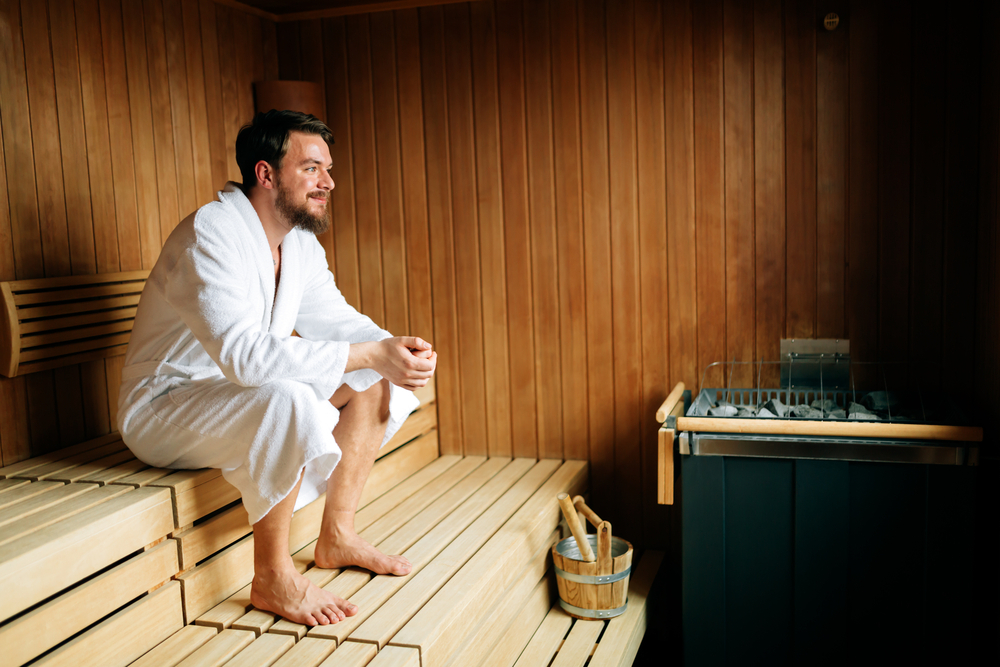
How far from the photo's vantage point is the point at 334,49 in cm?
298

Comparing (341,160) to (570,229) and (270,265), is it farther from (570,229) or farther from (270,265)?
(270,265)

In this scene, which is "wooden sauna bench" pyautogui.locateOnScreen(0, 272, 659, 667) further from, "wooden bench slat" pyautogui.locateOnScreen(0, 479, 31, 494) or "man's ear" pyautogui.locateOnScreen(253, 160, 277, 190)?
"man's ear" pyautogui.locateOnScreen(253, 160, 277, 190)

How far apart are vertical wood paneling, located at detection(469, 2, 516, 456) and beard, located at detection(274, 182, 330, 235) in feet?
2.97

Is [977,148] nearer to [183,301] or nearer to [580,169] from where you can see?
[580,169]

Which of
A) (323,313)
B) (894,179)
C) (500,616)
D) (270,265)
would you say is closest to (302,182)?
(270,265)

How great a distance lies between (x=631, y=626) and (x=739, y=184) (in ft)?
4.57

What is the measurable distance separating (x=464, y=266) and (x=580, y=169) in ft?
1.75

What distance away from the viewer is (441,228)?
2949mm

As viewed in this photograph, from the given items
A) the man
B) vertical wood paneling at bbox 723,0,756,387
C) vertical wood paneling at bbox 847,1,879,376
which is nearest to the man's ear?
the man

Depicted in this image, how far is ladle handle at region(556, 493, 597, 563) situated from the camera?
7.47ft

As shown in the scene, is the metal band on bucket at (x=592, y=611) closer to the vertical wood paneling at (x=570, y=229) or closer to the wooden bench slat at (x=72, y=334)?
the vertical wood paneling at (x=570, y=229)

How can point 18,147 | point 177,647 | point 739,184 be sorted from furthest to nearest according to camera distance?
point 739,184, point 18,147, point 177,647

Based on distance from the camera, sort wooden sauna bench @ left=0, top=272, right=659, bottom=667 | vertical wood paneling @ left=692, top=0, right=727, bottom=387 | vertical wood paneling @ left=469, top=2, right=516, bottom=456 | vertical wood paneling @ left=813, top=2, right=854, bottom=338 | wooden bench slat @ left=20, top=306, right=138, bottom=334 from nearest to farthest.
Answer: wooden sauna bench @ left=0, top=272, right=659, bottom=667 → wooden bench slat @ left=20, top=306, right=138, bottom=334 → vertical wood paneling @ left=813, top=2, right=854, bottom=338 → vertical wood paneling @ left=692, top=0, right=727, bottom=387 → vertical wood paneling @ left=469, top=2, right=516, bottom=456

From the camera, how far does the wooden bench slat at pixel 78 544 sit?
57.0 inches
